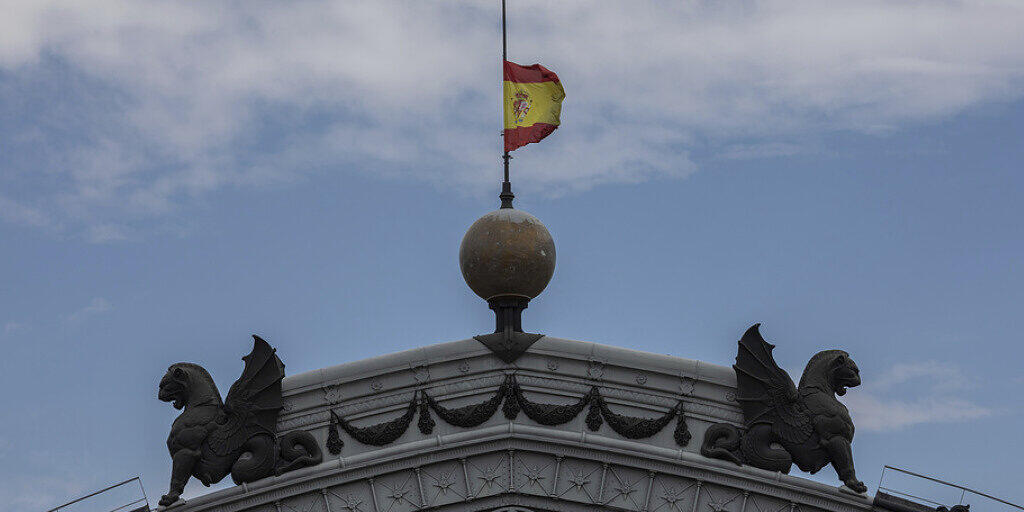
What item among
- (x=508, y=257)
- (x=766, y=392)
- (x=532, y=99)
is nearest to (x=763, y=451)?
(x=766, y=392)

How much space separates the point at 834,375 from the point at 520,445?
5.05 metres

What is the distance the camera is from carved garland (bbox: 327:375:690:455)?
32719 mm

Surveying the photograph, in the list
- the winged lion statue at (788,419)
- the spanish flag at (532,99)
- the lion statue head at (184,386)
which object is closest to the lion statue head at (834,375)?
the winged lion statue at (788,419)

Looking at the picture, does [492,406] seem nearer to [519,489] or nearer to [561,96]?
[519,489]

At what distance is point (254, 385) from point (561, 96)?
705 cm

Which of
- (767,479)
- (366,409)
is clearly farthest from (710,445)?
(366,409)

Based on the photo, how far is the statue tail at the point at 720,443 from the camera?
107 ft

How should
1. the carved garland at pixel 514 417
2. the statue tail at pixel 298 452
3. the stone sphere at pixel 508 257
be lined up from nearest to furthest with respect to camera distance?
the carved garland at pixel 514 417, the statue tail at pixel 298 452, the stone sphere at pixel 508 257

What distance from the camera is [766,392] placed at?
32.9 metres

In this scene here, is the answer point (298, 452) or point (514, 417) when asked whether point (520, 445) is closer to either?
point (514, 417)

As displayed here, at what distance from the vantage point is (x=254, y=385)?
109ft

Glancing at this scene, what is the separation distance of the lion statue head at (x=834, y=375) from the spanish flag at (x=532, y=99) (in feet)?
19.8

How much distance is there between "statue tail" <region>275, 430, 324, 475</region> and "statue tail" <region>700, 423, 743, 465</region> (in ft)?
19.7

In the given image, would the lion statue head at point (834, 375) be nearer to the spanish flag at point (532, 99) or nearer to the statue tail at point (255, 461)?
the spanish flag at point (532, 99)
